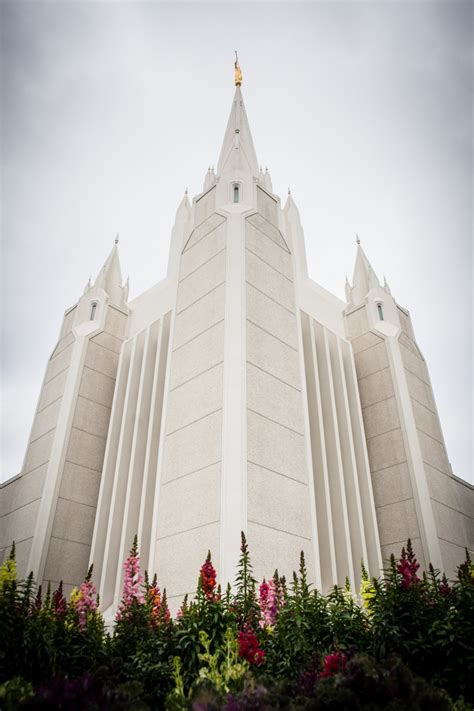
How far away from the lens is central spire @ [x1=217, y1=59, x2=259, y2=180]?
44.2ft

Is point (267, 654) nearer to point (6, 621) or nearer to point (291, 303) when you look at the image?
point (6, 621)

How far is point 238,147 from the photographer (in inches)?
561

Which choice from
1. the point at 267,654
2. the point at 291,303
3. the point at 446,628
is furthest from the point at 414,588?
the point at 291,303

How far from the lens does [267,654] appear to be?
169 inches

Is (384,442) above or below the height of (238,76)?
below

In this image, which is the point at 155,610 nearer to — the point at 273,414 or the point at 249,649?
the point at 249,649

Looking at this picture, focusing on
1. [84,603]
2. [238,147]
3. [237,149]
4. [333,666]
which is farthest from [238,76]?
[333,666]

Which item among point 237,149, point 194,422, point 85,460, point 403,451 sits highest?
point 237,149

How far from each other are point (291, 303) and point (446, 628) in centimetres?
928

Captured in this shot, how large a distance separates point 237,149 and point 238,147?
160 mm

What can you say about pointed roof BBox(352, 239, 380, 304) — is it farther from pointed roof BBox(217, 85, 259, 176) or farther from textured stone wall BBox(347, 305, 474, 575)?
pointed roof BBox(217, 85, 259, 176)

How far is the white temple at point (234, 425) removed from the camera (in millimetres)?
9305

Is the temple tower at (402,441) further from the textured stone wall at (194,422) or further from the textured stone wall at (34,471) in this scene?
the textured stone wall at (34,471)

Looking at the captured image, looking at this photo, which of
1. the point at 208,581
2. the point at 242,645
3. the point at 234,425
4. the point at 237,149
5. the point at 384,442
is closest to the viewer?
the point at 242,645
